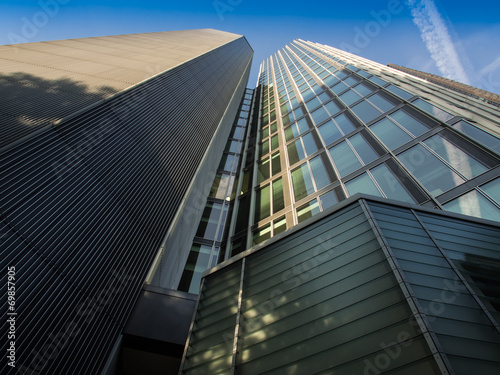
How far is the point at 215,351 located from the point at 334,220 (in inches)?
173

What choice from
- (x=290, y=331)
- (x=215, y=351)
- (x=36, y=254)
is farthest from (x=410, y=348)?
(x=36, y=254)

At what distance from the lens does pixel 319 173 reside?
1393 cm

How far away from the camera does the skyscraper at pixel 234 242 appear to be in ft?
16.4

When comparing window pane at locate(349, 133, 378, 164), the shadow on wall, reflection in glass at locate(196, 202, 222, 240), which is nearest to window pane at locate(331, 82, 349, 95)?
window pane at locate(349, 133, 378, 164)

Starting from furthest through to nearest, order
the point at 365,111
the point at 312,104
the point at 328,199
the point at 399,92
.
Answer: the point at 312,104 → the point at 365,111 → the point at 399,92 → the point at 328,199

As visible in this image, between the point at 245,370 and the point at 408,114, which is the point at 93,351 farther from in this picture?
the point at 408,114

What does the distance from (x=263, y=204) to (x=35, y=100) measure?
1084 centimetres

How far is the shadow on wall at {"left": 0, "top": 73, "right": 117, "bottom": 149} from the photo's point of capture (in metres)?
7.82

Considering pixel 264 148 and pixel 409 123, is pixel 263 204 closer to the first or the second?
pixel 264 148

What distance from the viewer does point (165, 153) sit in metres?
12.5

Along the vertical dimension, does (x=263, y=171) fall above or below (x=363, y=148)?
above

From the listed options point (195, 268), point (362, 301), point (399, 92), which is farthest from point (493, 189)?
point (195, 268)

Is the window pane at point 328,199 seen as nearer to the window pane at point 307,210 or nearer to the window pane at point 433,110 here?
the window pane at point 307,210

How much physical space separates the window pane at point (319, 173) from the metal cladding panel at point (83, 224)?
6682 mm
